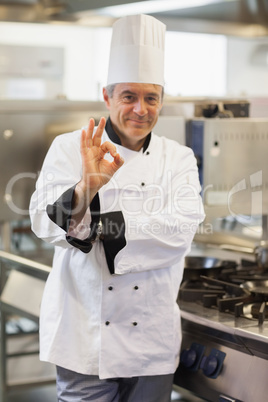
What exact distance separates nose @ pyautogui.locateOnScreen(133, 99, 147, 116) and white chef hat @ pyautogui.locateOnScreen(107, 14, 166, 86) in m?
0.07

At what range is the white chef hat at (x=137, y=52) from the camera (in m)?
1.89

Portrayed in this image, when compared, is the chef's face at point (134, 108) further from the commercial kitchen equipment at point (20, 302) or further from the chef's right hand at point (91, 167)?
the commercial kitchen equipment at point (20, 302)

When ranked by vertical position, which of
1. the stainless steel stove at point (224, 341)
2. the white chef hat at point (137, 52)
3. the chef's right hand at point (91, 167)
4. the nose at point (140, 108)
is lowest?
the stainless steel stove at point (224, 341)

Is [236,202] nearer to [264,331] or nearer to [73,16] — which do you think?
[264,331]

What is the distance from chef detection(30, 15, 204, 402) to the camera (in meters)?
1.80

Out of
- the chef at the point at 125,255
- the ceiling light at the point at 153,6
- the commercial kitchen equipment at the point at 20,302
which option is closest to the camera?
the chef at the point at 125,255

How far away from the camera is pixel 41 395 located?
348cm

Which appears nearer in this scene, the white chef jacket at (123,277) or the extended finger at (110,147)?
the extended finger at (110,147)

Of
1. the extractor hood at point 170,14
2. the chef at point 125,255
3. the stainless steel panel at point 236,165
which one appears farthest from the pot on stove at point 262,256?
the extractor hood at point 170,14

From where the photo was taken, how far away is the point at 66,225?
1.66 metres

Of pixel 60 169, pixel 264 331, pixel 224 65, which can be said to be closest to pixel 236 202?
pixel 264 331

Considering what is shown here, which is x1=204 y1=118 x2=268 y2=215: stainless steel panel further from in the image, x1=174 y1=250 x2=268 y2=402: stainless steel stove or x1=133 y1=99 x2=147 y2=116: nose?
x1=133 y1=99 x2=147 y2=116: nose

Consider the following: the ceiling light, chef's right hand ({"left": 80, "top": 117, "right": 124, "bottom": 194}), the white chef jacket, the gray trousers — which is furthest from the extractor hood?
the gray trousers

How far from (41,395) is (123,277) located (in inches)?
73.9
